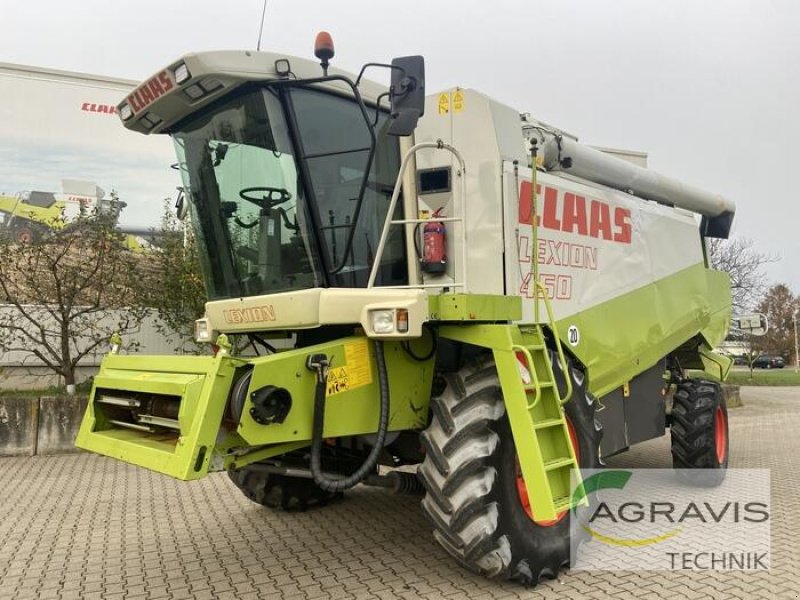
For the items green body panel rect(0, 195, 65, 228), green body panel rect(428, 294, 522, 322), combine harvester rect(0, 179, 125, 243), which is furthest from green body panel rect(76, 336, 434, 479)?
green body panel rect(0, 195, 65, 228)

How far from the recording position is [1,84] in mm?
12453

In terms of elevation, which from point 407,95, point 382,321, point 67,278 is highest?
point 407,95

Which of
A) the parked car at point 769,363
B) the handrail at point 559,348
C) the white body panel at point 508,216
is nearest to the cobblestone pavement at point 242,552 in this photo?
the handrail at point 559,348

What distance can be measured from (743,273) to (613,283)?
16.9 metres

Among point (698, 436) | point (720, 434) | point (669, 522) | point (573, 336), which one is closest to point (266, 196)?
point (573, 336)

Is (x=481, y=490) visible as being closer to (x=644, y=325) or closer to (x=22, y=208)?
(x=644, y=325)

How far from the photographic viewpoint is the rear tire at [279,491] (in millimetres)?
4866

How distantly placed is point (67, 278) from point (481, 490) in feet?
25.6

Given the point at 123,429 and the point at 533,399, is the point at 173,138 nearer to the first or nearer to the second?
the point at 123,429

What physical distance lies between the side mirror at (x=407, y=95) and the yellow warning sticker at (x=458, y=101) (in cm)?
85

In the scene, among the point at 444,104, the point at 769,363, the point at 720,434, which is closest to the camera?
the point at 444,104

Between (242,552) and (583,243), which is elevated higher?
(583,243)

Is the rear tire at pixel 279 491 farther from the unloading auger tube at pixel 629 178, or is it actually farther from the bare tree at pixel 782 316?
the bare tree at pixel 782 316

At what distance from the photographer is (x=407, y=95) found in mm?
3293
